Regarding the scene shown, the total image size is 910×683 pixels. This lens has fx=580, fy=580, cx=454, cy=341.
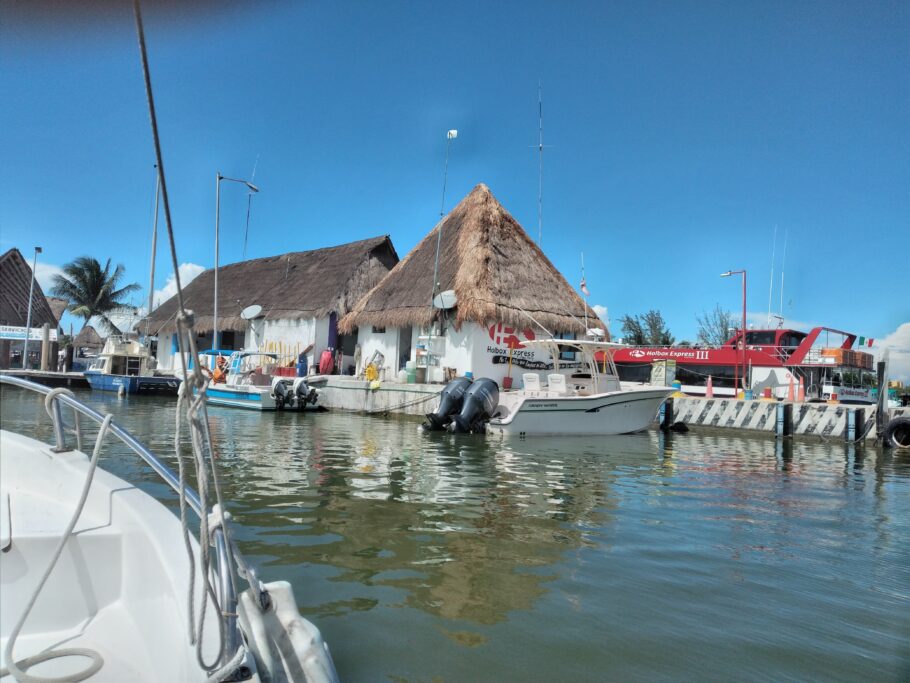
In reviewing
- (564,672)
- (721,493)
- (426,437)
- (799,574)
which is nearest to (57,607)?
(564,672)

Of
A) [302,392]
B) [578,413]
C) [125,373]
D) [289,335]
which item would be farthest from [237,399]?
[578,413]

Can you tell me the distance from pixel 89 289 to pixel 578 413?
3706 centimetres

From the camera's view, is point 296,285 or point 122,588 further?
point 296,285

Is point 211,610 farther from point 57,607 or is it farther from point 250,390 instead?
point 250,390

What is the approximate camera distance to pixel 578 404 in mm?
13148

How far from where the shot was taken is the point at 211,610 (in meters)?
2.15

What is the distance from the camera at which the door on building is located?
69.1 ft

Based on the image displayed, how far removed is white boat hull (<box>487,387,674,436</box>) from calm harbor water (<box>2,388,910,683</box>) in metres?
3.46

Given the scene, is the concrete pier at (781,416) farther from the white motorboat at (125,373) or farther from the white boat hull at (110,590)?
the white motorboat at (125,373)

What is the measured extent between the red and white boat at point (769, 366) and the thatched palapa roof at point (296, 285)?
1146 cm

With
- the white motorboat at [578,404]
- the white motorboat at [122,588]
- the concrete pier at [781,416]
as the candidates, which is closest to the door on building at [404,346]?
the white motorboat at [578,404]

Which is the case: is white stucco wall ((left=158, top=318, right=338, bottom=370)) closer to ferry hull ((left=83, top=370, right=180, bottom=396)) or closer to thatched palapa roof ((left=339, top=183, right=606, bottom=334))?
thatched palapa roof ((left=339, top=183, right=606, bottom=334))

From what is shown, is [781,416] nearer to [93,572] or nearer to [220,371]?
[93,572]

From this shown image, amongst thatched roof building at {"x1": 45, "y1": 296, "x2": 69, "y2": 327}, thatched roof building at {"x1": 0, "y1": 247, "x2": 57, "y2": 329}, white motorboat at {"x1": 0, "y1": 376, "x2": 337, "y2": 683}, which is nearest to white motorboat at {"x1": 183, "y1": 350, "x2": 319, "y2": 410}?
white motorboat at {"x1": 0, "y1": 376, "x2": 337, "y2": 683}
